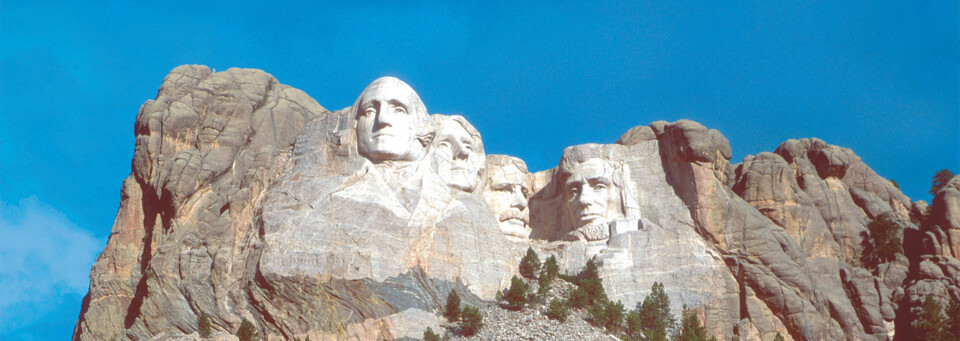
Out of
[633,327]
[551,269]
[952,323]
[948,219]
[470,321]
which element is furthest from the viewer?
[948,219]

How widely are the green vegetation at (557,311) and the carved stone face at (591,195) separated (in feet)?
26.5

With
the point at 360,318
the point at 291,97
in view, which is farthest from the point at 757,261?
the point at 291,97

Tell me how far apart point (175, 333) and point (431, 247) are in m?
11.1

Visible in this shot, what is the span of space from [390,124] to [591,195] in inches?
446

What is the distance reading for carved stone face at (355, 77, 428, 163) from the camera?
57250 millimetres

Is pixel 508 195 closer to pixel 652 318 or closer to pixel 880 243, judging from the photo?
pixel 652 318

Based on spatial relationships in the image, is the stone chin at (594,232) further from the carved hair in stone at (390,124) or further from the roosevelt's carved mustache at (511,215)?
the carved hair in stone at (390,124)

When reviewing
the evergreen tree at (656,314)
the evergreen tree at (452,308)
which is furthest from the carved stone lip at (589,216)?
the evergreen tree at (452,308)

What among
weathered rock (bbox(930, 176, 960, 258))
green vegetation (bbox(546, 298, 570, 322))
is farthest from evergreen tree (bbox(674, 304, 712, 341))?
weathered rock (bbox(930, 176, 960, 258))

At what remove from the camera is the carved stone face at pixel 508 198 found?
211ft

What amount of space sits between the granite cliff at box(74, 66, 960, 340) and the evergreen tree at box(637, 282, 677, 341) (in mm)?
939

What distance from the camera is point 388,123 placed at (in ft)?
188

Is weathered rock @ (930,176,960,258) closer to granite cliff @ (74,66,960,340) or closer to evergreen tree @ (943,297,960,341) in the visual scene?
granite cliff @ (74,66,960,340)

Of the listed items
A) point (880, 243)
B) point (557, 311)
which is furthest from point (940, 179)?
point (557, 311)
